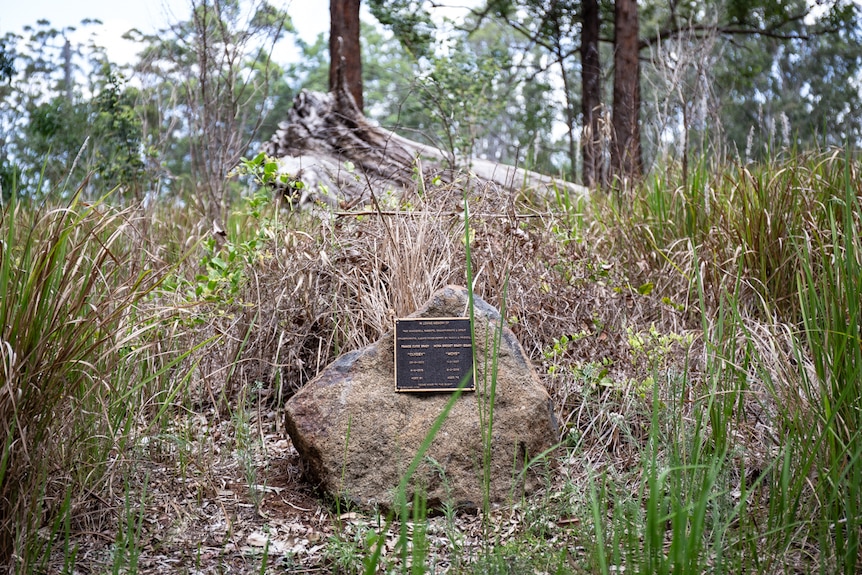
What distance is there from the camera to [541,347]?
378cm

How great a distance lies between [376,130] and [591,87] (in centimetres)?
478

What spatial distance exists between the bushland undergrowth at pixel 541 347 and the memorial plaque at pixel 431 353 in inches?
20.0

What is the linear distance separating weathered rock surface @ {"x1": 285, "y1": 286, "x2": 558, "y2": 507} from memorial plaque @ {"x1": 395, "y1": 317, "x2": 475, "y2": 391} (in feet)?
0.17

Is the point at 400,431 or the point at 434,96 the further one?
the point at 434,96

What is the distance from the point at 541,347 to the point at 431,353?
0.97 meters

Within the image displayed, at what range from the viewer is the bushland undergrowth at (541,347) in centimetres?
211

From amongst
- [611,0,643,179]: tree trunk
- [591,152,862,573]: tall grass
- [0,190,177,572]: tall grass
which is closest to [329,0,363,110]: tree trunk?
[611,0,643,179]: tree trunk

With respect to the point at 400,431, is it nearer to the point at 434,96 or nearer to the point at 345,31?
the point at 434,96

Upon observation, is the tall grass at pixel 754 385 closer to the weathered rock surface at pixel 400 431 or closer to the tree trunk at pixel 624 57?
the weathered rock surface at pixel 400 431

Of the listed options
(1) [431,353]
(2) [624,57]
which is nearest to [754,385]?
(1) [431,353]

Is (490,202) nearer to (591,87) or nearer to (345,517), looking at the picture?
(345,517)

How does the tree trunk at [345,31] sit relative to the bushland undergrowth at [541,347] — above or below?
above

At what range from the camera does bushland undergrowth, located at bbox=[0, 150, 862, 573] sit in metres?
2.11

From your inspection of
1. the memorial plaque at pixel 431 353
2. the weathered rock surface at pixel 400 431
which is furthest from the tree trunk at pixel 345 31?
the weathered rock surface at pixel 400 431
